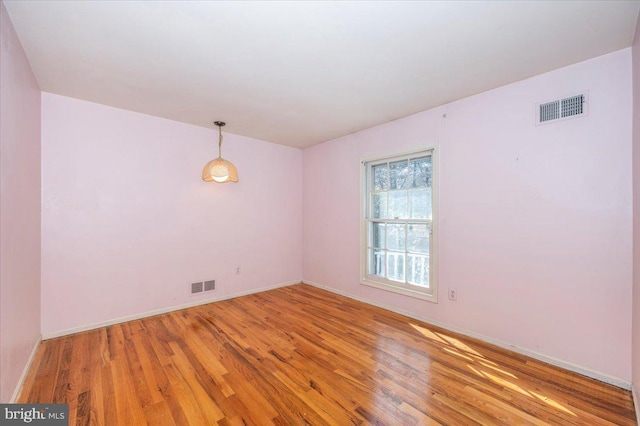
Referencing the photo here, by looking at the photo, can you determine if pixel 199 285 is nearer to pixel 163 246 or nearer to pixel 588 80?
pixel 163 246

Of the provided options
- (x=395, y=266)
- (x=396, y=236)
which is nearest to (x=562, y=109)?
(x=396, y=236)

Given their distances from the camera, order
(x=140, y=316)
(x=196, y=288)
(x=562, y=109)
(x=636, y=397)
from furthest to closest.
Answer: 1. (x=196, y=288)
2. (x=140, y=316)
3. (x=562, y=109)
4. (x=636, y=397)

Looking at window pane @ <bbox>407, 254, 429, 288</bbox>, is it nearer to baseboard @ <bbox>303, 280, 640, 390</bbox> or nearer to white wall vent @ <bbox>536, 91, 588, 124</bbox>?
baseboard @ <bbox>303, 280, 640, 390</bbox>

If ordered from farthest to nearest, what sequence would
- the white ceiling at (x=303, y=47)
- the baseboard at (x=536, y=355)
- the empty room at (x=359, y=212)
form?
1. the baseboard at (x=536, y=355)
2. the empty room at (x=359, y=212)
3. the white ceiling at (x=303, y=47)

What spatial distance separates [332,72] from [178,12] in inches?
48.4

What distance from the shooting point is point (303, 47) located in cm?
201

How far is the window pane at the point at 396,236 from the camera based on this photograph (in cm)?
360

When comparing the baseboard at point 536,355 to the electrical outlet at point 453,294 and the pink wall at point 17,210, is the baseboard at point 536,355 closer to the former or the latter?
the electrical outlet at point 453,294

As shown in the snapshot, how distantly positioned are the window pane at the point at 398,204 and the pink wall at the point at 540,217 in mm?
568

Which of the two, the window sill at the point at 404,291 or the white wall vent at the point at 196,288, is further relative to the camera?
the white wall vent at the point at 196,288

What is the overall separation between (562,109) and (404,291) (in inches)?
97.2

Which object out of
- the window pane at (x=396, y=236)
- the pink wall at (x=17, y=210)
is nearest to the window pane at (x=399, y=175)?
the window pane at (x=396, y=236)

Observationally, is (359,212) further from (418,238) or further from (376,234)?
(418,238)

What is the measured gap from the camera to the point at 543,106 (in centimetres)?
239
